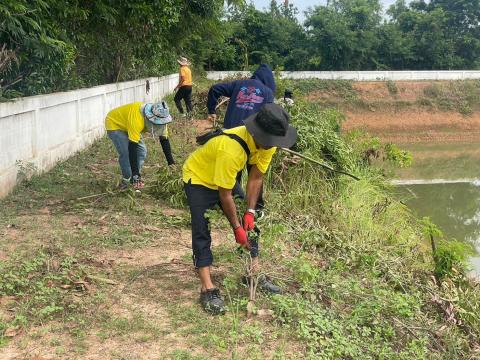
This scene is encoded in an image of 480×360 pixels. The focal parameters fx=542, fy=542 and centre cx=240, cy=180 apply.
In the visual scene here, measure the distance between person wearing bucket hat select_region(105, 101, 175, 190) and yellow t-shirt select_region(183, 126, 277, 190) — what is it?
2.18 meters

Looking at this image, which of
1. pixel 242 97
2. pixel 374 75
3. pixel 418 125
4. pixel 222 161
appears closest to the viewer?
pixel 222 161

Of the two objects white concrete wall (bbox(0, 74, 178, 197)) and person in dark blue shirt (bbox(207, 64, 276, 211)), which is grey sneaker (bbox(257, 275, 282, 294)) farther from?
white concrete wall (bbox(0, 74, 178, 197))

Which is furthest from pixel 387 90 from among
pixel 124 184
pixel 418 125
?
pixel 124 184

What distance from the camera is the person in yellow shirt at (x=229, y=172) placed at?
11.5ft

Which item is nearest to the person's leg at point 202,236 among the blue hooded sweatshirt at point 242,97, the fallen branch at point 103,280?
the fallen branch at point 103,280

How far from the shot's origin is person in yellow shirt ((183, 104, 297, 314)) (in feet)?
11.5

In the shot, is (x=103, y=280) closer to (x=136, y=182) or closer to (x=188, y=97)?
(x=136, y=182)

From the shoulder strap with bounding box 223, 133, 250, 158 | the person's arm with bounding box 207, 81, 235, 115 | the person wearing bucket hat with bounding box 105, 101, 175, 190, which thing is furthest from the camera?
the person wearing bucket hat with bounding box 105, 101, 175, 190

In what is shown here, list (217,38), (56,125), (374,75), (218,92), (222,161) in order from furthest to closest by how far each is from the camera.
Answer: (374,75)
(217,38)
(56,125)
(218,92)
(222,161)

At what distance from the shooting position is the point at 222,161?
3.48 meters

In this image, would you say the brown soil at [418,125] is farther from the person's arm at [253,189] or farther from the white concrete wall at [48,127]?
the person's arm at [253,189]

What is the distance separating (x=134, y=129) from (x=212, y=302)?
9.22 ft

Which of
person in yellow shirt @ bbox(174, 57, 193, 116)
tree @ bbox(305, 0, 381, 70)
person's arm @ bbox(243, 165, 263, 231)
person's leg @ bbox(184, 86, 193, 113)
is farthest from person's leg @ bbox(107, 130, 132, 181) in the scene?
tree @ bbox(305, 0, 381, 70)

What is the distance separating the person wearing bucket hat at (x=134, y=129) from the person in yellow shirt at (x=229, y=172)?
219cm
